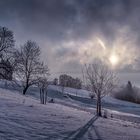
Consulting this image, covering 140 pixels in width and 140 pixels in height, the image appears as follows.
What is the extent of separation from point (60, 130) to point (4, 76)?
2007 cm

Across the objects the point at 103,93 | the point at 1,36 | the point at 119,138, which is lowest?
the point at 119,138

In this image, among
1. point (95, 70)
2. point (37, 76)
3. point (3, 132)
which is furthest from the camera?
point (37, 76)

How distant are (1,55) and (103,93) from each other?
1565cm

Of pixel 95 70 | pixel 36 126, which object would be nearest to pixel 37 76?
pixel 95 70

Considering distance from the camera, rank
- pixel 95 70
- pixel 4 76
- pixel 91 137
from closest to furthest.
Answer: pixel 91 137 < pixel 4 76 < pixel 95 70

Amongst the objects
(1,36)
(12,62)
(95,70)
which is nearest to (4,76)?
(12,62)

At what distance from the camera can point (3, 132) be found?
10703 mm

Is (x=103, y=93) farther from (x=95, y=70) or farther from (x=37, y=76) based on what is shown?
(x=37, y=76)

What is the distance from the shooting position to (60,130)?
42.8 ft

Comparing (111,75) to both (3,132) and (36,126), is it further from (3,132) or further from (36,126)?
(3,132)

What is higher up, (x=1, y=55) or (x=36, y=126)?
(x=1, y=55)

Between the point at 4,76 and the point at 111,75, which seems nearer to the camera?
the point at 4,76

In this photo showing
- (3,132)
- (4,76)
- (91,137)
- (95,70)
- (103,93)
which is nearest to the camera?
(3,132)

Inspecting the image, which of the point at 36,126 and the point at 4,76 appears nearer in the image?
the point at 36,126
